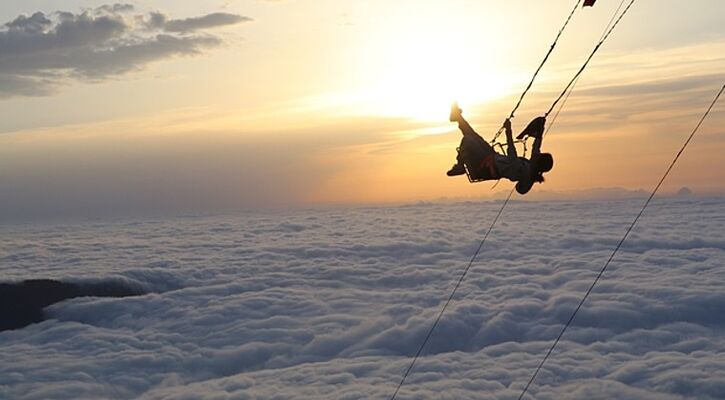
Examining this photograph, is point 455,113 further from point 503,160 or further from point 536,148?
point 536,148

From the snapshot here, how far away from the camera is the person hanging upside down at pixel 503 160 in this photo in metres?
12.2

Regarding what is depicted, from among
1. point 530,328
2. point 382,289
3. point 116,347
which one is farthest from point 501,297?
point 116,347

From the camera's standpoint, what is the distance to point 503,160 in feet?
41.3

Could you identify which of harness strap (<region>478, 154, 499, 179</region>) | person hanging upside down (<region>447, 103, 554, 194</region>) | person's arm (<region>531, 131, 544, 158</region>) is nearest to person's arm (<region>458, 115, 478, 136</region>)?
person hanging upside down (<region>447, 103, 554, 194</region>)

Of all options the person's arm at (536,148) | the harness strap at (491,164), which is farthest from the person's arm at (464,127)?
Answer: the person's arm at (536,148)

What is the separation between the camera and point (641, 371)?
4250 inches

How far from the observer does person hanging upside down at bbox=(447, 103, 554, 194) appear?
1225cm

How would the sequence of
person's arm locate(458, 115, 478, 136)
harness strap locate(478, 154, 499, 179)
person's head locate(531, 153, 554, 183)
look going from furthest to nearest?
person's arm locate(458, 115, 478, 136), harness strap locate(478, 154, 499, 179), person's head locate(531, 153, 554, 183)

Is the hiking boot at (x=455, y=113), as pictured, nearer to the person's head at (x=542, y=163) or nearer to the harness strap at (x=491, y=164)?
the harness strap at (x=491, y=164)

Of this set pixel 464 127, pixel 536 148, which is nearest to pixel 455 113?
pixel 464 127

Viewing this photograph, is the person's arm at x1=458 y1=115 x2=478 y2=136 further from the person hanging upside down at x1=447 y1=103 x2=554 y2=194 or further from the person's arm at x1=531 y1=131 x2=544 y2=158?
the person's arm at x1=531 y1=131 x2=544 y2=158

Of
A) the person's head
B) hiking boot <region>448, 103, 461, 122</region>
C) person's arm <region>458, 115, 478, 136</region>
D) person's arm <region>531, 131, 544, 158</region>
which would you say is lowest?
the person's head

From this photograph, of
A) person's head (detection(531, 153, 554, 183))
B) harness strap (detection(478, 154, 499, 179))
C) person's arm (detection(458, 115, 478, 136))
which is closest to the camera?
person's head (detection(531, 153, 554, 183))

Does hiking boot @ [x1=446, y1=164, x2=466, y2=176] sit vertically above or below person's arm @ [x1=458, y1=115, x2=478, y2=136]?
below
